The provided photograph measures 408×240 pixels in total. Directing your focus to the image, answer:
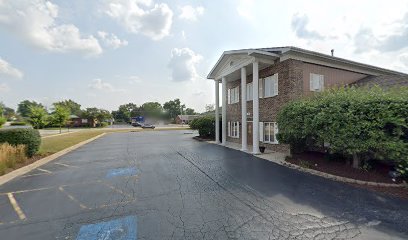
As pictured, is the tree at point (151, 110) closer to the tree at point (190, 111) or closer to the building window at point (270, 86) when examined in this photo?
the tree at point (190, 111)

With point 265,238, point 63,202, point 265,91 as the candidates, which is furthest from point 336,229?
point 265,91

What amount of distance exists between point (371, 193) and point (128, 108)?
10923 cm

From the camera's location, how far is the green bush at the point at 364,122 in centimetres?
659

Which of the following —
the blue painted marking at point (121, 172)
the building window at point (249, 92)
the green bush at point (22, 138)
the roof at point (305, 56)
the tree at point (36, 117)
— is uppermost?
the roof at point (305, 56)

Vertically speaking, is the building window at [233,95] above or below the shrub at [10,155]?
above

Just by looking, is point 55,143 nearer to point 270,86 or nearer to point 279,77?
point 270,86

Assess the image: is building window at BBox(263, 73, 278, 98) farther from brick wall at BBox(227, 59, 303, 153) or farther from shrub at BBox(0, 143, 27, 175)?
shrub at BBox(0, 143, 27, 175)

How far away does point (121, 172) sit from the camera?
907 centimetres

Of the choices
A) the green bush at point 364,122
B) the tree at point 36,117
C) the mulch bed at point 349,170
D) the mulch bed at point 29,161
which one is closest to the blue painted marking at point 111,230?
the mulch bed at point 349,170

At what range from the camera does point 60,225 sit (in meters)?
4.49

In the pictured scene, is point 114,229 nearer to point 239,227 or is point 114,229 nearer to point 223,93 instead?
point 239,227

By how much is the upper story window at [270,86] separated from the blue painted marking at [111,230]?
39.4 ft

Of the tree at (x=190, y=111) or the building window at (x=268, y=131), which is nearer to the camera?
the building window at (x=268, y=131)

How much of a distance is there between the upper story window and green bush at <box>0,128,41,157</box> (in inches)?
579
